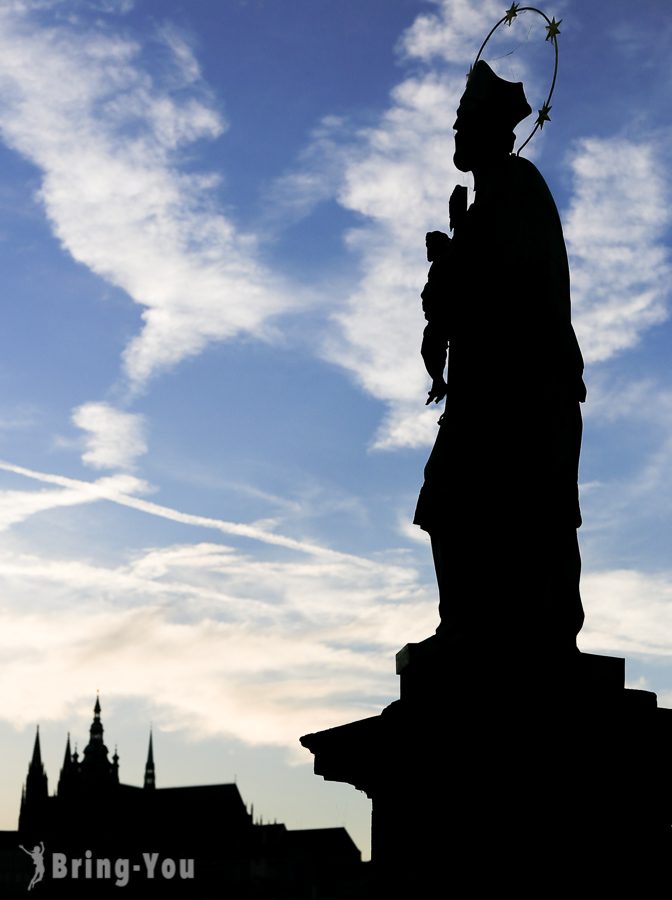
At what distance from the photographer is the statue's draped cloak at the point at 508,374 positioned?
20.9 ft

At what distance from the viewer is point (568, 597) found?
20.4ft

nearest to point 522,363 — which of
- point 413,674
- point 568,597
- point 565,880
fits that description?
point 568,597

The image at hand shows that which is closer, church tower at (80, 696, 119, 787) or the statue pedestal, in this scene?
the statue pedestal

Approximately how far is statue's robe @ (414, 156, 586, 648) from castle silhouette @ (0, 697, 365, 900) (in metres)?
99.3

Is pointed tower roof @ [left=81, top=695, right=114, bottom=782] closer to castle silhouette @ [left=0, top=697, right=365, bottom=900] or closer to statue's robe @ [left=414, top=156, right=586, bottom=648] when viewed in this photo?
castle silhouette @ [left=0, top=697, right=365, bottom=900]

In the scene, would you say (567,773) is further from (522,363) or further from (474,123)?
(474,123)

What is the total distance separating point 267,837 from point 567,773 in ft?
379

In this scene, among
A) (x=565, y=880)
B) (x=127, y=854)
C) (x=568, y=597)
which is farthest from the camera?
(x=127, y=854)

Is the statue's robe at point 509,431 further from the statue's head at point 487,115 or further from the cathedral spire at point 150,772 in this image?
the cathedral spire at point 150,772

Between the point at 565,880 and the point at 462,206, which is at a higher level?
the point at 462,206
